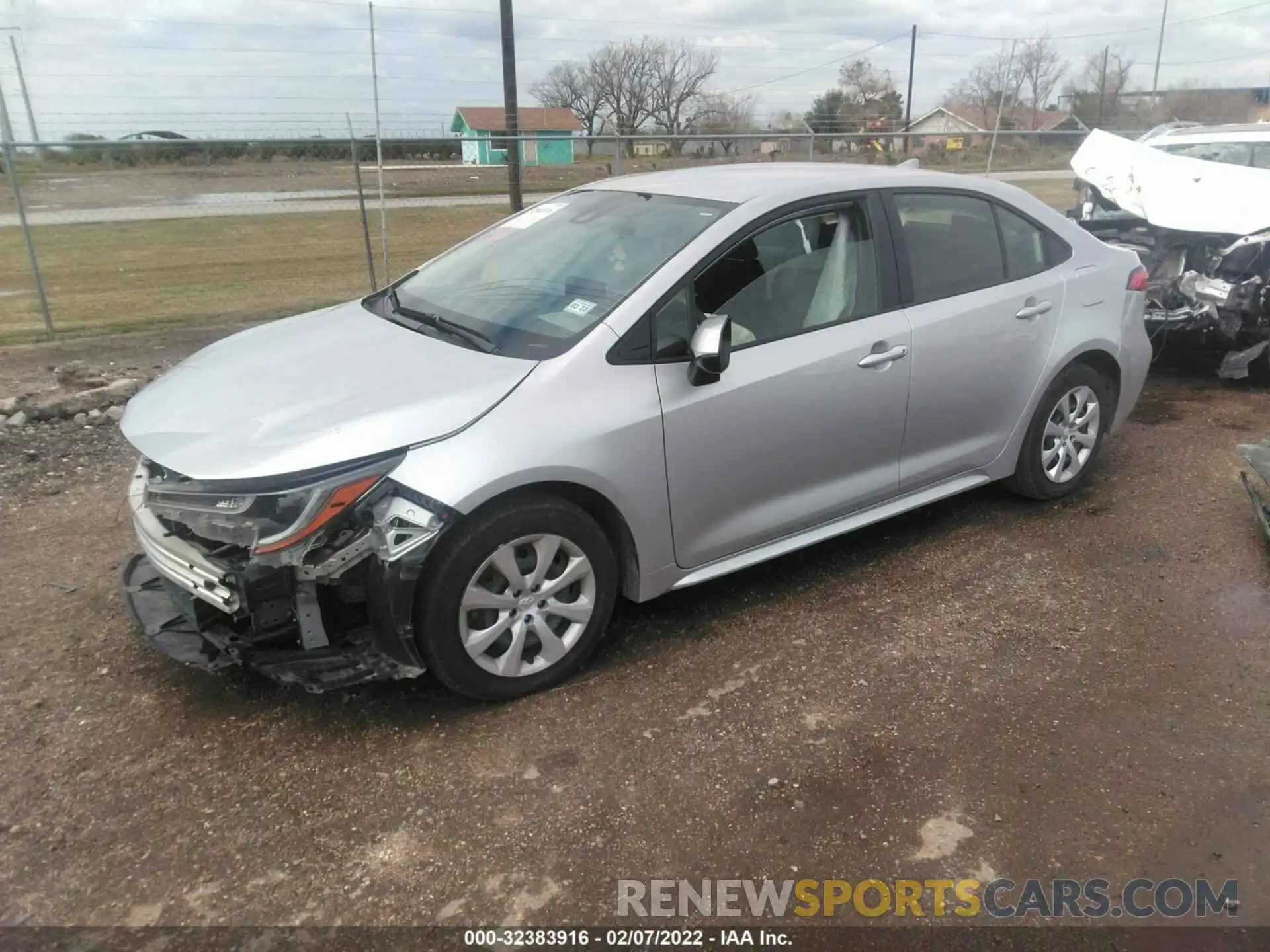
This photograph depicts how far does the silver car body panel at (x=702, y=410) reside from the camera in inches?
118

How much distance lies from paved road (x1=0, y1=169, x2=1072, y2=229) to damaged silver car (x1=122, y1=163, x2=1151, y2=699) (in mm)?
7950

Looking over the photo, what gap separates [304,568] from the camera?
2855 mm

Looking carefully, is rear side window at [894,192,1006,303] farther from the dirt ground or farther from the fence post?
the fence post

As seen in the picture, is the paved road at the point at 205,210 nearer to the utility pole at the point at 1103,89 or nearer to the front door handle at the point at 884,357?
the front door handle at the point at 884,357

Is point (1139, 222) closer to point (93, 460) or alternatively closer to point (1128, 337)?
point (1128, 337)

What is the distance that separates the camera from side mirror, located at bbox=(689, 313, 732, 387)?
3.25 meters

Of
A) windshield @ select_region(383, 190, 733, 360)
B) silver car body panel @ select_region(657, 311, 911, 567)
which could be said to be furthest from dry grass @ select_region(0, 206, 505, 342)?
silver car body panel @ select_region(657, 311, 911, 567)

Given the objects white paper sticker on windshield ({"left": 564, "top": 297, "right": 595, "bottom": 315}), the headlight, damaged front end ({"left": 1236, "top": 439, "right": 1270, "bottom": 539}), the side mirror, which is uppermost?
white paper sticker on windshield ({"left": 564, "top": 297, "right": 595, "bottom": 315})

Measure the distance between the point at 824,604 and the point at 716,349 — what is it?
4.36 feet

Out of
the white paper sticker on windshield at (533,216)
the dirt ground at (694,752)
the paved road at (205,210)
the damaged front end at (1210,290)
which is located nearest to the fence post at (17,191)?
the paved road at (205,210)

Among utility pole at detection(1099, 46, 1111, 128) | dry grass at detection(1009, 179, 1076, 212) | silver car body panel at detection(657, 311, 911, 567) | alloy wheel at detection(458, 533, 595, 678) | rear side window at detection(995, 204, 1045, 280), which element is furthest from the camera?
utility pole at detection(1099, 46, 1111, 128)

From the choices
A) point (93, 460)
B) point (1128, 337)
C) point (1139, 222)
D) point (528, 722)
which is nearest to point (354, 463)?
point (528, 722)

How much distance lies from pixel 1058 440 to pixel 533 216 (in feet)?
9.31

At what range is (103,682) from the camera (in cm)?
342
